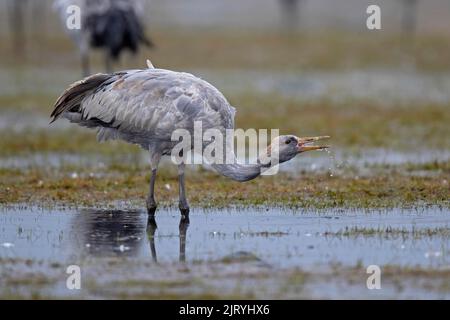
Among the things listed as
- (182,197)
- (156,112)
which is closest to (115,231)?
(182,197)

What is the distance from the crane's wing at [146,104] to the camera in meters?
11.0

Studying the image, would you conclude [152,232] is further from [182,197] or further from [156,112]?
[156,112]

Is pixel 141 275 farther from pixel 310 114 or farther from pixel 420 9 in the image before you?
pixel 420 9

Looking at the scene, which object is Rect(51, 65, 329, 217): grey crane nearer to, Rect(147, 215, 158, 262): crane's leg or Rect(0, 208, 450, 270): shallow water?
Rect(147, 215, 158, 262): crane's leg

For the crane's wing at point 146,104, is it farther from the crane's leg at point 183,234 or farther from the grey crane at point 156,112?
the crane's leg at point 183,234

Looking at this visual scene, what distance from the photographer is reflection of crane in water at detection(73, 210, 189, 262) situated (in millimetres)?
9695

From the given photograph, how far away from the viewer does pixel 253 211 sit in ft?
38.5

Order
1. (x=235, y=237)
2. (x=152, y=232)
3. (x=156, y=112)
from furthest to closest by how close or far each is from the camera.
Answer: (x=156, y=112), (x=152, y=232), (x=235, y=237)

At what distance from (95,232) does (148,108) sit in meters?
1.55

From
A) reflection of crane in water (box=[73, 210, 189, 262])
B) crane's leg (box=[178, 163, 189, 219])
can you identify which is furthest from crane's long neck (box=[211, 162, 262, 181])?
reflection of crane in water (box=[73, 210, 189, 262])

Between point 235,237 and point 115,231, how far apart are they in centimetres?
126

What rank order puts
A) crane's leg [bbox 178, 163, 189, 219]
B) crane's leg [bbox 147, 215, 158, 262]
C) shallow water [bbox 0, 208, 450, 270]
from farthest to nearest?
crane's leg [bbox 178, 163, 189, 219] < crane's leg [bbox 147, 215, 158, 262] < shallow water [bbox 0, 208, 450, 270]

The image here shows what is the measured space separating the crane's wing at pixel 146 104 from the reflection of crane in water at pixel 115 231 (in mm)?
943

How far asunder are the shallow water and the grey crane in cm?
58
